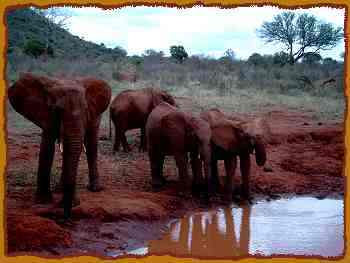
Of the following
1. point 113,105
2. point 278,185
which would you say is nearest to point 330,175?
point 278,185

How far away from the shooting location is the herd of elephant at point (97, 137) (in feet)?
20.9

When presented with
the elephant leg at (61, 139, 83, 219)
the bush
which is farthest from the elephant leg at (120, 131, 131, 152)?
the bush

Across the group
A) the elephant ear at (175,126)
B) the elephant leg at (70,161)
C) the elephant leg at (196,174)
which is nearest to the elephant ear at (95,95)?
the elephant leg at (70,161)

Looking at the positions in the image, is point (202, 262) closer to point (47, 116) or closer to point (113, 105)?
point (47, 116)

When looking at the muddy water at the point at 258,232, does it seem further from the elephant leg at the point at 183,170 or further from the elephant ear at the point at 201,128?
the elephant ear at the point at 201,128

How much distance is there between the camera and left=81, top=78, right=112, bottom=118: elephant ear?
7.21 metres

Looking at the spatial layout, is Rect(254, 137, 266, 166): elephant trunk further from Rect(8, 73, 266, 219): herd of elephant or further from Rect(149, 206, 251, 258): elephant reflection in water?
Rect(149, 206, 251, 258): elephant reflection in water

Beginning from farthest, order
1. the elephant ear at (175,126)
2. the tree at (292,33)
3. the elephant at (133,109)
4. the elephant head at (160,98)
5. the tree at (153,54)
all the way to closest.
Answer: the tree at (153,54) < the tree at (292,33) < the elephant head at (160,98) < the elephant at (133,109) < the elephant ear at (175,126)

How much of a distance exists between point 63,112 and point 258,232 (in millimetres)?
2792

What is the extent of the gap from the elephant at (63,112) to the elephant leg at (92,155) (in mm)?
63

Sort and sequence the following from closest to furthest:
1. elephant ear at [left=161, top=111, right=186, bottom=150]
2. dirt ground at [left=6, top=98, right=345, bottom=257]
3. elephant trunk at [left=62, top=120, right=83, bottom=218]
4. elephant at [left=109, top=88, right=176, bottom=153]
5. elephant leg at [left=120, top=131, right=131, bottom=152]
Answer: dirt ground at [left=6, top=98, right=345, bottom=257] < elephant trunk at [left=62, top=120, right=83, bottom=218] < elephant ear at [left=161, top=111, right=186, bottom=150] < elephant leg at [left=120, top=131, right=131, bottom=152] < elephant at [left=109, top=88, right=176, bottom=153]

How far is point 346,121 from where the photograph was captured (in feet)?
16.5

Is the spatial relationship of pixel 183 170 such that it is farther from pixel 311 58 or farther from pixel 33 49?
pixel 311 58

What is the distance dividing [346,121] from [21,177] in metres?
5.11
